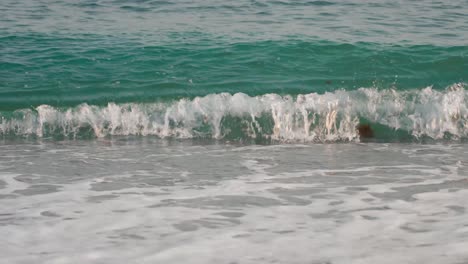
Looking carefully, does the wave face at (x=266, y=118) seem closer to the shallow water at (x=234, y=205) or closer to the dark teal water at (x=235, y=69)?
the dark teal water at (x=235, y=69)

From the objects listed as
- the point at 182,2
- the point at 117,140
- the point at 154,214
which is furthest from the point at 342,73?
the point at 154,214

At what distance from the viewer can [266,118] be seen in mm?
8391

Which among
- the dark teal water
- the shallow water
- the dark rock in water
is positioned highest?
the dark teal water

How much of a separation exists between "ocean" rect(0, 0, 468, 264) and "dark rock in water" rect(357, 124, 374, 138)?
28 mm

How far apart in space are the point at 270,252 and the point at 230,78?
606cm

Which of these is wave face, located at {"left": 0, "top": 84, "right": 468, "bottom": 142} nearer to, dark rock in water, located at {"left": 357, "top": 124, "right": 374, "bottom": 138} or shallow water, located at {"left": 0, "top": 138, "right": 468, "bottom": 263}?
dark rock in water, located at {"left": 357, "top": 124, "right": 374, "bottom": 138}

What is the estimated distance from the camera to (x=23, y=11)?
43.8 ft

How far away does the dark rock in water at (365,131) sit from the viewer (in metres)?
8.02

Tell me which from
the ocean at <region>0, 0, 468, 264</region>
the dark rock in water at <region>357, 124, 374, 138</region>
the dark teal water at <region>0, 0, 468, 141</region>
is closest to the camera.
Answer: the ocean at <region>0, 0, 468, 264</region>

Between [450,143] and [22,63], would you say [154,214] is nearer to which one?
[450,143]

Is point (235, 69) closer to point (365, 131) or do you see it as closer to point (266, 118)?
point (266, 118)

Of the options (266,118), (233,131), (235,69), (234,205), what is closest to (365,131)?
(266,118)

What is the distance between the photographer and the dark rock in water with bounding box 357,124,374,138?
8016 mm

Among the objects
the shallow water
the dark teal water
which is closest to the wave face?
the dark teal water
